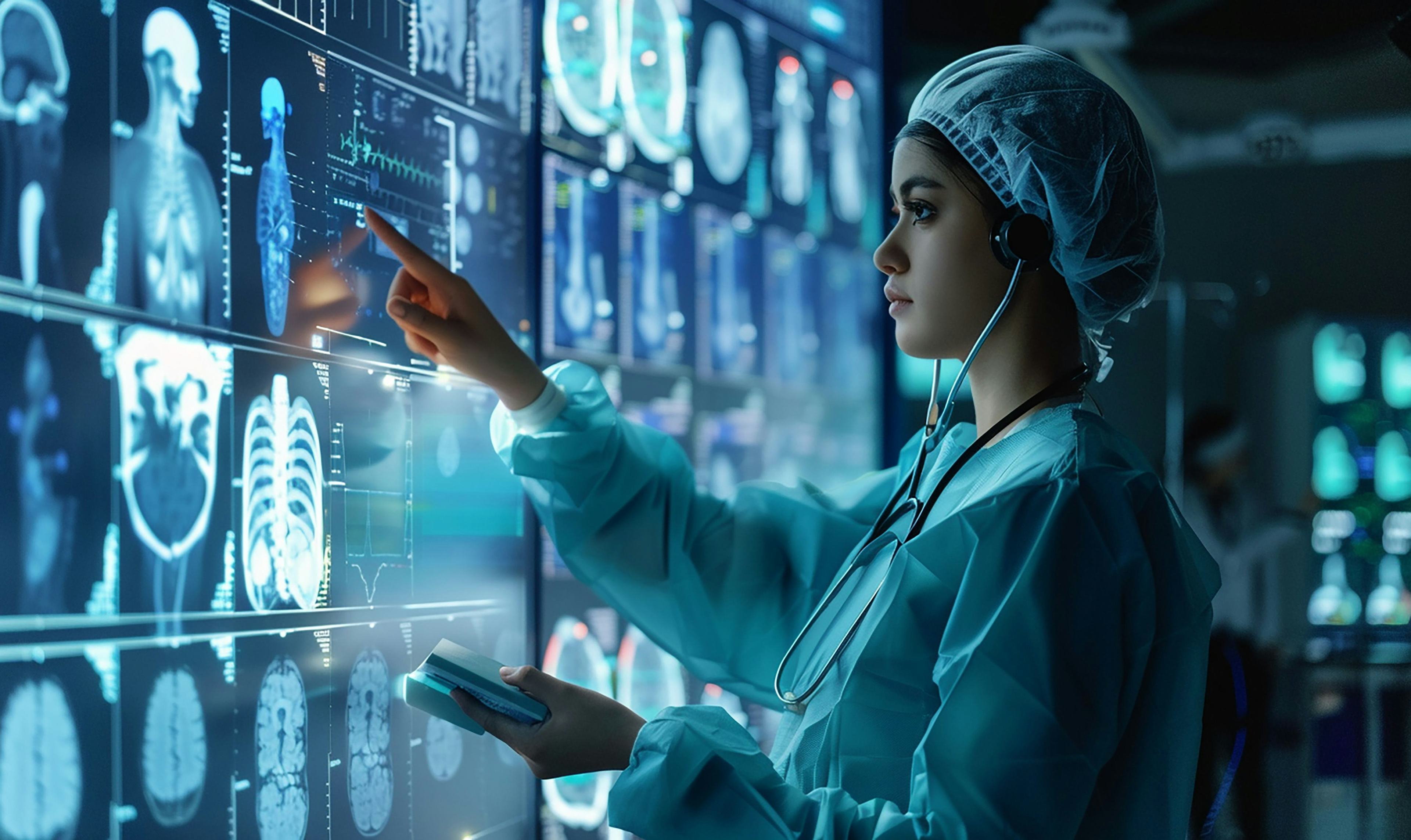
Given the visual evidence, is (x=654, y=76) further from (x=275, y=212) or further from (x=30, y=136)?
(x=30, y=136)

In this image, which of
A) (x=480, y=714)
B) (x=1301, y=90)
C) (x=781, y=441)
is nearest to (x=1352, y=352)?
(x=1301, y=90)

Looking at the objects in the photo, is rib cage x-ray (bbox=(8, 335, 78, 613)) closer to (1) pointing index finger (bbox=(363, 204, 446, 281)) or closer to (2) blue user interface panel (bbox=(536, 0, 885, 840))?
(1) pointing index finger (bbox=(363, 204, 446, 281))

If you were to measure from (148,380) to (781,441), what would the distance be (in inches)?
58.1

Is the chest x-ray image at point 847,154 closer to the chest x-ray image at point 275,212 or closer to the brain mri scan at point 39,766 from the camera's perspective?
the chest x-ray image at point 275,212

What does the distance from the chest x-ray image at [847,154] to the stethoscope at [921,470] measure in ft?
4.34

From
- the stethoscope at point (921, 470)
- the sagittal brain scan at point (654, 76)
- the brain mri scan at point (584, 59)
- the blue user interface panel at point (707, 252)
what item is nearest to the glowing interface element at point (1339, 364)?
the blue user interface panel at point (707, 252)

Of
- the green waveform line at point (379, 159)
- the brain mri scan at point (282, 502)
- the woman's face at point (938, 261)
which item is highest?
the green waveform line at point (379, 159)

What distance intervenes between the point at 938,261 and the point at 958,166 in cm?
10

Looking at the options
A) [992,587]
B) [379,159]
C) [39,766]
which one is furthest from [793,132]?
[39,766]

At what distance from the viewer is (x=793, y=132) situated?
96.6 inches

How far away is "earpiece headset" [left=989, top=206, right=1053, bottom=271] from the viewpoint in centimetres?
114

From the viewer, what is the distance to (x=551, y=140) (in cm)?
175

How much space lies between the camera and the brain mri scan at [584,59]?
1758 mm

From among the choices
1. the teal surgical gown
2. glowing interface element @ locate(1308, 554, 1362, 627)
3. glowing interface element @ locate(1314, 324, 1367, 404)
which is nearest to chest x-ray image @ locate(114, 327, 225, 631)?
the teal surgical gown
